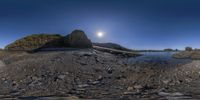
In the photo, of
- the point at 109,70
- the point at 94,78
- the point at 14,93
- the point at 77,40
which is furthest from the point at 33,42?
the point at 14,93

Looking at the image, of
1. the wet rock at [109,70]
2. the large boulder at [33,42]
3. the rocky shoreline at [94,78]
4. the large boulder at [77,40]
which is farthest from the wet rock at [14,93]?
the large boulder at [33,42]

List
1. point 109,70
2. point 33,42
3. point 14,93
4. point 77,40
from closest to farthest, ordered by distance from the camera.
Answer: point 14,93 → point 109,70 → point 77,40 → point 33,42

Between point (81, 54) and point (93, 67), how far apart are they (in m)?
2.01

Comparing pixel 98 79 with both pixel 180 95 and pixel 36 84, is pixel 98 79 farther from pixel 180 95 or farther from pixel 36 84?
pixel 180 95

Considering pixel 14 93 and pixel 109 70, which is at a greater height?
pixel 109 70

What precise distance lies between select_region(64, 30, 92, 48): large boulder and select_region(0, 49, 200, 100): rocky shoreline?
181 centimetres

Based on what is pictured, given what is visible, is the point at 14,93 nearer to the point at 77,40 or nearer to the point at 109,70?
the point at 109,70

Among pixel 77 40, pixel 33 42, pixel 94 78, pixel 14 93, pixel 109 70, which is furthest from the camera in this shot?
pixel 33 42

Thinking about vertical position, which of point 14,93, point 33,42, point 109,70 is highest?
point 33,42

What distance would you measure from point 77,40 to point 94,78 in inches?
267

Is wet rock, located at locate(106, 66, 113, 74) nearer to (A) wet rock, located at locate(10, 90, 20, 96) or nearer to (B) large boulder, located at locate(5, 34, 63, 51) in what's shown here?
(A) wet rock, located at locate(10, 90, 20, 96)

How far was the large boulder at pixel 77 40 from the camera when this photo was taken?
18.3 meters

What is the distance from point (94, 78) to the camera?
13016mm

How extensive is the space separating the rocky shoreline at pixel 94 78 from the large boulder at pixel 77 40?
5.94 ft
